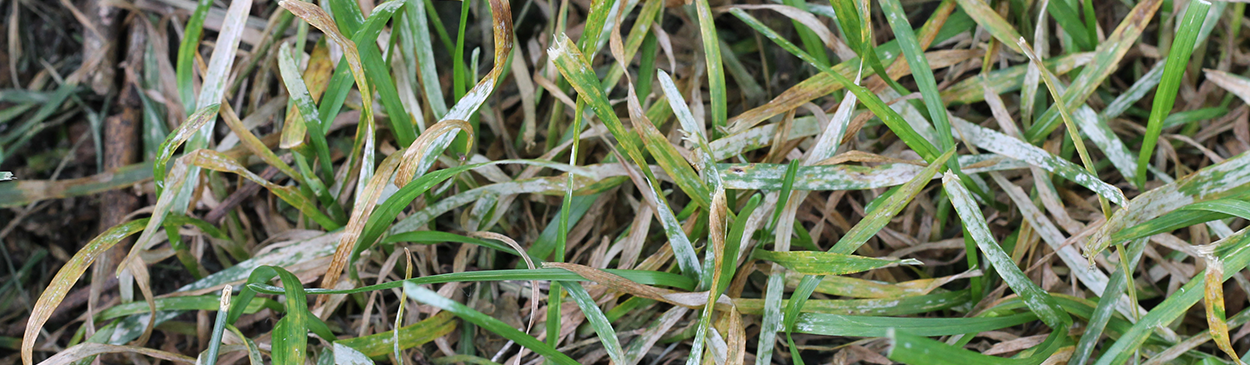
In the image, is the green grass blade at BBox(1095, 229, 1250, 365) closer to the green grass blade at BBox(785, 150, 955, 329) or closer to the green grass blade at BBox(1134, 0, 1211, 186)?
the green grass blade at BBox(1134, 0, 1211, 186)

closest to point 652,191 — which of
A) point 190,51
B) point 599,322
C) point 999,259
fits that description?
point 599,322

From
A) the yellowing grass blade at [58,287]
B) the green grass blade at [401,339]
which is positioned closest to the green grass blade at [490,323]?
the green grass blade at [401,339]

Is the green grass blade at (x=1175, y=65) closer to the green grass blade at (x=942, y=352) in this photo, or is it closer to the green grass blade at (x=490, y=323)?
the green grass blade at (x=942, y=352)

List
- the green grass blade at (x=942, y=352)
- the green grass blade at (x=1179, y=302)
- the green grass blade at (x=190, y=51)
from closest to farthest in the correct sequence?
the green grass blade at (x=942, y=352)
the green grass blade at (x=1179, y=302)
the green grass blade at (x=190, y=51)

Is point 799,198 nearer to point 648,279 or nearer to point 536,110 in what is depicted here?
point 648,279

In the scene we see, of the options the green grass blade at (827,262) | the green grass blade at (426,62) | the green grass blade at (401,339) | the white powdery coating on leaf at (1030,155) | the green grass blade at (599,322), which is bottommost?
the green grass blade at (401,339)

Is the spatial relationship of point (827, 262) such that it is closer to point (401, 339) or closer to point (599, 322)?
point (599, 322)

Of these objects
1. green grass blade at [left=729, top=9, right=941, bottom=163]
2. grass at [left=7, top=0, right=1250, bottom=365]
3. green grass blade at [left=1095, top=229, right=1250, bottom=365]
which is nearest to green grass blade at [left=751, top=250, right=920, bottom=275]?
grass at [left=7, top=0, right=1250, bottom=365]

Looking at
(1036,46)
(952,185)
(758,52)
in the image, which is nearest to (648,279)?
(952,185)
